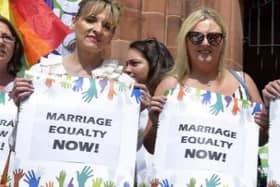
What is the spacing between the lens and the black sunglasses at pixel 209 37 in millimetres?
3916

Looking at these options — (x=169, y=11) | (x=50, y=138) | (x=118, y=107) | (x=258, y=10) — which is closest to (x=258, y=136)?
(x=118, y=107)

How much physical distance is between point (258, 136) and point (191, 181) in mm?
382

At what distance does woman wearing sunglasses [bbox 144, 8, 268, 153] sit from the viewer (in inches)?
154

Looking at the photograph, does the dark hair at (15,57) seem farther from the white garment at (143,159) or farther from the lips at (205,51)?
the lips at (205,51)

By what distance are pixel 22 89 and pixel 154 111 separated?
0.60 metres

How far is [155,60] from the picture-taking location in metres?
4.92

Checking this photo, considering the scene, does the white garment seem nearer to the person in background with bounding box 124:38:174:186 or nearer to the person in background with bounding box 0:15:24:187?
the person in background with bounding box 124:38:174:186

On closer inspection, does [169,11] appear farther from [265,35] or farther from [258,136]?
[258,136]

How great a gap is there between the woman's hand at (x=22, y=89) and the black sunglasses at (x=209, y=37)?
790mm

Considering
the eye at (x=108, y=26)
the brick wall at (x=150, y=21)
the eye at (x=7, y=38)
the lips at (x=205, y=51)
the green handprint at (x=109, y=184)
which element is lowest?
the green handprint at (x=109, y=184)

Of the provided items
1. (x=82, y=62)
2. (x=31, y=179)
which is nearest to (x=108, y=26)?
(x=82, y=62)

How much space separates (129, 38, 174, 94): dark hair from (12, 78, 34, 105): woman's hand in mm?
1108

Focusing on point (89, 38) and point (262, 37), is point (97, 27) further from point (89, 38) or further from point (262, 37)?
point (262, 37)

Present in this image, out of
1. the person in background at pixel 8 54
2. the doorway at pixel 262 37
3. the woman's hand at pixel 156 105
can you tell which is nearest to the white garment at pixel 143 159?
the woman's hand at pixel 156 105
